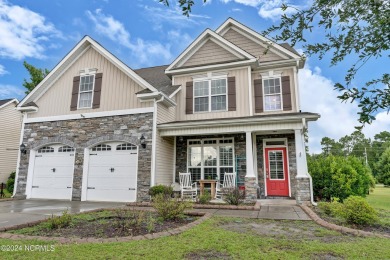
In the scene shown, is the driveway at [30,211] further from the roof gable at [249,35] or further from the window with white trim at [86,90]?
the roof gable at [249,35]

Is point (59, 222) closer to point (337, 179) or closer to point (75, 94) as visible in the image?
point (75, 94)

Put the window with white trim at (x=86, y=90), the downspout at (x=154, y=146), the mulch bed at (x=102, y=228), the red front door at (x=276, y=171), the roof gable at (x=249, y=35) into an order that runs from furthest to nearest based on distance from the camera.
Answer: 1. the window with white trim at (x=86, y=90)
2. the roof gable at (x=249, y=35)
3. the red front door at (x=276, y=171)
4. the downspout at (x=154, y=146)
5. the mulch bed at (x=102, y=228)

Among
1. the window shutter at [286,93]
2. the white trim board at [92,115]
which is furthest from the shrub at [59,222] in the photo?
the window shutter at [286,93]

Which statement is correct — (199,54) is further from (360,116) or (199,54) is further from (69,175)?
(360,116)

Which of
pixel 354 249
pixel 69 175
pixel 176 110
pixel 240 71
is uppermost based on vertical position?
pixel 240 71

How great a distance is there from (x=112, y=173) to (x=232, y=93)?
21.2 ft

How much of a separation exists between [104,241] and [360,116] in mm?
4329

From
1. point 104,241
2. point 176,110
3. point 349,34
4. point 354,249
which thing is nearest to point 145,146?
point 176,110

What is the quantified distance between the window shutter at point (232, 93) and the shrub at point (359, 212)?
662 cm

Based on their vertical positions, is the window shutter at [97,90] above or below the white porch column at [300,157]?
above

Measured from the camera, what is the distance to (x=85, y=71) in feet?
39.4

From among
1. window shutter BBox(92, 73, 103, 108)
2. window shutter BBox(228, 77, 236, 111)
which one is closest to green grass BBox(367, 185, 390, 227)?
window shutter BBox(228, 77, 236, 111)

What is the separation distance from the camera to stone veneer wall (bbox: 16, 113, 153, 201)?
10102 millimetres

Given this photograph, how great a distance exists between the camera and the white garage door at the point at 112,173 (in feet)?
33.9
